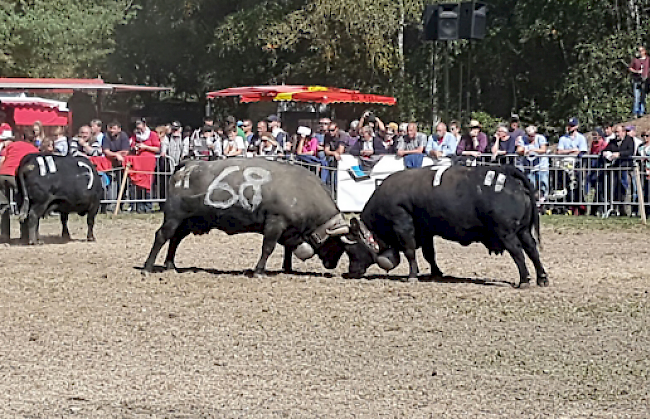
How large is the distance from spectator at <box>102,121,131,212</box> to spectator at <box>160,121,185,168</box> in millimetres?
643

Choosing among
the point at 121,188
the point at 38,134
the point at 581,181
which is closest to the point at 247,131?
the point at 121,188

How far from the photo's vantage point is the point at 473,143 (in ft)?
70.7

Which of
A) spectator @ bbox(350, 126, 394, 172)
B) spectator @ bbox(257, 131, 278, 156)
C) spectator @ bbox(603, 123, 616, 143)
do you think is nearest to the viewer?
spectator @ bbox(603, 123, 616, 143)

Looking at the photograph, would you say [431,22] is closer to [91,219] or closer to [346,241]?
[91,219]

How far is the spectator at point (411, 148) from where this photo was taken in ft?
70.0

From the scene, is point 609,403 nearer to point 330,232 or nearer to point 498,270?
point 330,232

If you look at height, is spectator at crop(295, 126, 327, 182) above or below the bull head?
above

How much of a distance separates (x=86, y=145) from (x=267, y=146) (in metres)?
3.27

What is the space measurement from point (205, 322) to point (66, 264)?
14.4 feet

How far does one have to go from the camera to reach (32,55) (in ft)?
133

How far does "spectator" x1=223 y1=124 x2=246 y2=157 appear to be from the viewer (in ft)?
73.5

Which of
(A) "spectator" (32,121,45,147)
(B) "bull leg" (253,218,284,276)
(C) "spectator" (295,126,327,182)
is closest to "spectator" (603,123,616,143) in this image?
(C) "spectator" (295,126,327,182)

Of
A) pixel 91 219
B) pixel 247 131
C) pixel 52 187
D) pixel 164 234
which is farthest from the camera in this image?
pixel 247 131

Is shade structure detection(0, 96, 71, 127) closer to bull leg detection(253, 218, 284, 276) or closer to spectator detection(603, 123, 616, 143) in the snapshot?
spectator detection(603, 123, 616, 143)
